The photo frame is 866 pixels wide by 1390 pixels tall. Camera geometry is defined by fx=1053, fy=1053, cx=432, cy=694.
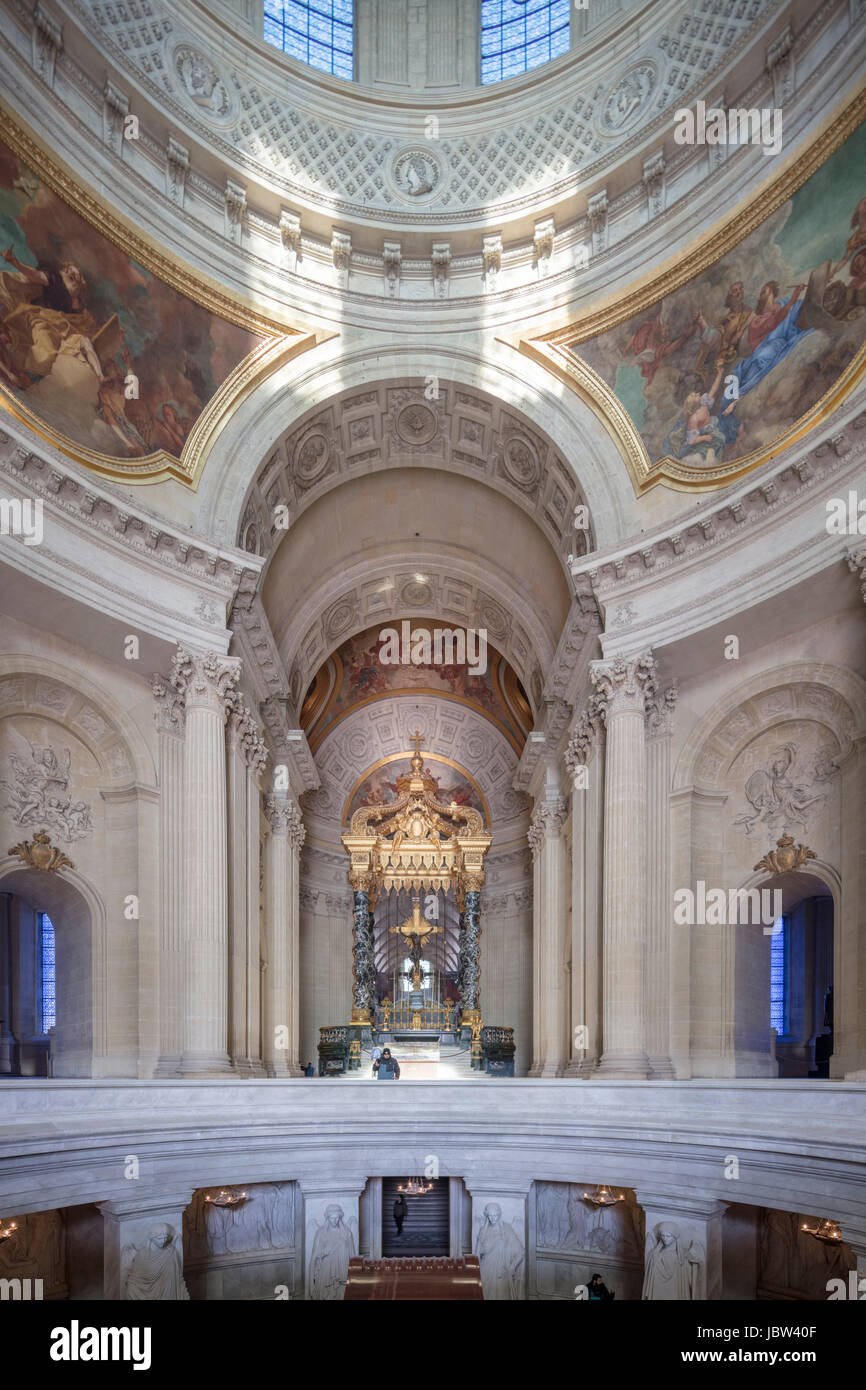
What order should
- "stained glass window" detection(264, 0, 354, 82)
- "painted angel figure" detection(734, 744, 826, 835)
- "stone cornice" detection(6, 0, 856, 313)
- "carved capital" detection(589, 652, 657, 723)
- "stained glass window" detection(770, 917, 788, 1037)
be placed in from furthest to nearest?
"stained glass window" detection(770, 917, 788, 1037) < "stained glass window" detection(264, 0, 354, 82) < "carved capital" detection(589, 652, 657, 723) < "painted angel figure" detection(734, 744, 826, 835) < "stone cornice" detection(6, 0, 856, 313)

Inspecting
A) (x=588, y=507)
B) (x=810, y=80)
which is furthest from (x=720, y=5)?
(x=588, y=507)

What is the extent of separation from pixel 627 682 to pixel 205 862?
6838 mm

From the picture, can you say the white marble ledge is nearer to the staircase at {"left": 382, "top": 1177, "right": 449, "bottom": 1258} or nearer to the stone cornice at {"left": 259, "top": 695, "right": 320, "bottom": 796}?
the staircase at {"left": 382, "top": 1177, "right": 449, "bottom": 1258}

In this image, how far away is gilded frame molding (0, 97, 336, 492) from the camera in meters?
13.9

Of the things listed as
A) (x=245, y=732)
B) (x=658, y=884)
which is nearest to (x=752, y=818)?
(x=658, y=884)

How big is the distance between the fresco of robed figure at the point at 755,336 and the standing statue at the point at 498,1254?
423 inches

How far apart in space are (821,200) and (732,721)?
720 centimetres

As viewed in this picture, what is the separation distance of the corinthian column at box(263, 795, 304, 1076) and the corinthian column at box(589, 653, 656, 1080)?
8.35 metres

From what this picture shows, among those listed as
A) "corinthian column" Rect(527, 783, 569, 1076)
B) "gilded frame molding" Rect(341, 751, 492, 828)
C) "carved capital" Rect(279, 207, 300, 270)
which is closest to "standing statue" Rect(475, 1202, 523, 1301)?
"corinthian column" Rect(527, 783, 569, 1076)

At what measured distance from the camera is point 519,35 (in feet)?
65.9

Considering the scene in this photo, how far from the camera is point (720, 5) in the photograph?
1605 centimetres

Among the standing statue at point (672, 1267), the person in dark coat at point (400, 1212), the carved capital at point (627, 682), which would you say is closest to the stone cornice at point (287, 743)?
the carved capital at point (627, 682)

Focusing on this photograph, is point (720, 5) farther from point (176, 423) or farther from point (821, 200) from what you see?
point (176, 423)

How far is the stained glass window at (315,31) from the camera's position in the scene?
19.5 metres
